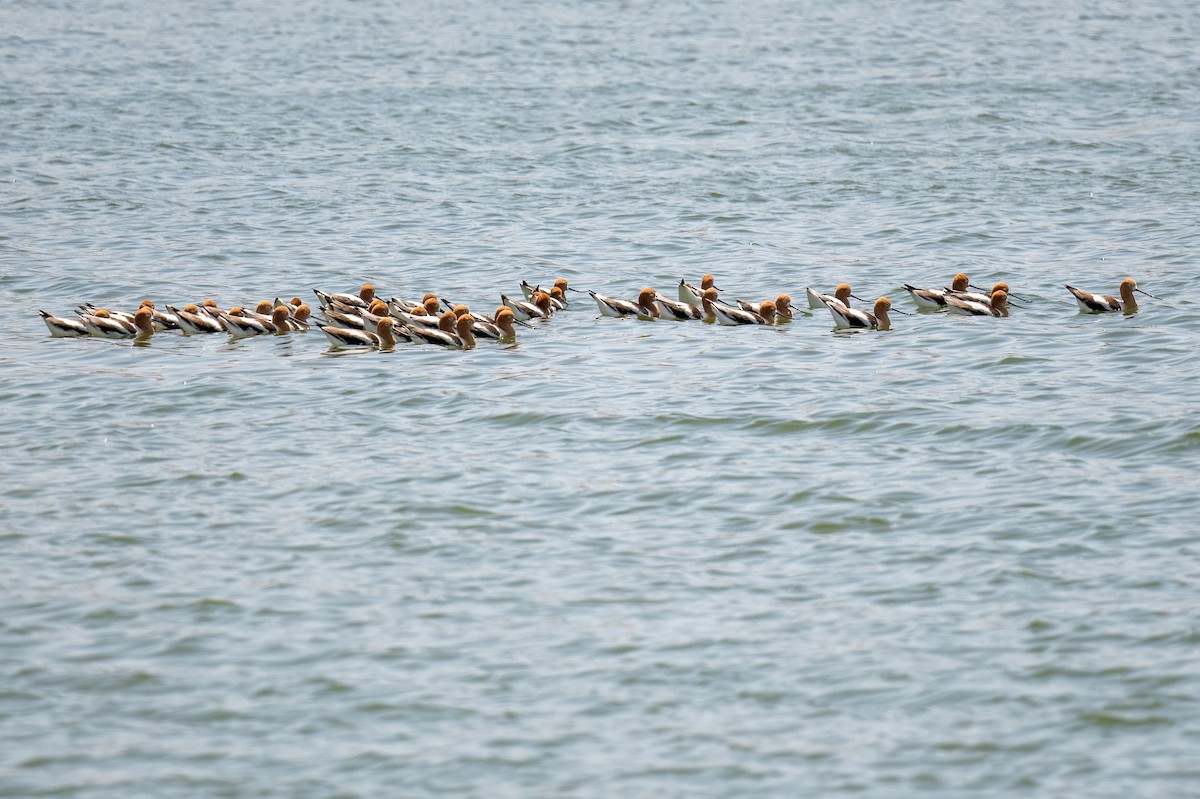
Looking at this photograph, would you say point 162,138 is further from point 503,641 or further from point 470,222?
point 503,641

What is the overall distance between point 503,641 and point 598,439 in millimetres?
5125

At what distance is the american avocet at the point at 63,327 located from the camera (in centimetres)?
2130

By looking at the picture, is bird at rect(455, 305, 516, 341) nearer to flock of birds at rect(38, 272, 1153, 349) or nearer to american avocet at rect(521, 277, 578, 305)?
flock of birds at rect(38, 272, 1153, 349)

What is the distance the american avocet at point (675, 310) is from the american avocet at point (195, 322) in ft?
20.5

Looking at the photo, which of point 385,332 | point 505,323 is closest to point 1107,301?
point 505,323

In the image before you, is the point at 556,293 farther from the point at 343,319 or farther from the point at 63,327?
the point at 63,327

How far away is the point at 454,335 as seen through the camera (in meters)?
21.3

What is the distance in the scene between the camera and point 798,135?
35.2 metres

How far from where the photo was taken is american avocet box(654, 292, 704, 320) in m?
22.4

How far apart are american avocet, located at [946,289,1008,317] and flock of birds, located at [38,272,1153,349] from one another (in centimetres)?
1

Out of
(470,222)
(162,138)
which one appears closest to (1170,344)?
(470,222)

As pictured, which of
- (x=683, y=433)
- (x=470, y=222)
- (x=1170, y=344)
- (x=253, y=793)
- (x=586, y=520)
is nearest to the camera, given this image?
(x=253, y=793)

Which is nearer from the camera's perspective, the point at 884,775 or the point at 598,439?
the point at 884,775

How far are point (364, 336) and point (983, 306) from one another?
28.4ft
